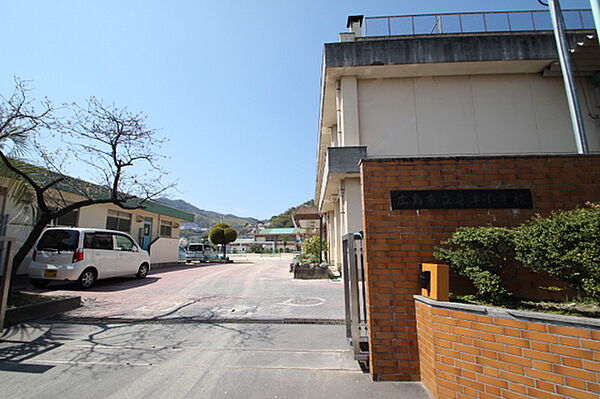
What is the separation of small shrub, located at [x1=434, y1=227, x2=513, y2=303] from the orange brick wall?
433 millimetres

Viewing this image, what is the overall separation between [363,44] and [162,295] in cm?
1052

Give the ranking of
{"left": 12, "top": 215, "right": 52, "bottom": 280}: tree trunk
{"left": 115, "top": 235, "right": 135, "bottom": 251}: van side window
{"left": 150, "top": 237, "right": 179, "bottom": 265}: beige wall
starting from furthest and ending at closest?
{"left": 150, "top": 237, "right": 179, "bottom": 265}: beige wall
{"left": 115, "top": 235, "right": 135, "bottom": 251}: van side window
{"left": 12, "top": 215, "right": 52, "bottom": 280}: tree trunk

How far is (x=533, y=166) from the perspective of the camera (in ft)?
10.4

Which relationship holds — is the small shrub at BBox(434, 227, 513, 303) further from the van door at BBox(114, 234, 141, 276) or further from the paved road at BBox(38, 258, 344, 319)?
the van door at BBox(114, 234, 141, 276)

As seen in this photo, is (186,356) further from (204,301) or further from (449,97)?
(449,97)

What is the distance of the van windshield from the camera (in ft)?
24.8

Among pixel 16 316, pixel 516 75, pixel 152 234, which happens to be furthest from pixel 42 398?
pixel 152 234

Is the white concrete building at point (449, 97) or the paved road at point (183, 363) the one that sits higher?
the white concrete building at point (449, 97)

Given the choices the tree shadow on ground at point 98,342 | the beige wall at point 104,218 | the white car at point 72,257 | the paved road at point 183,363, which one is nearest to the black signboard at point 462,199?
the paved road at point 183,363

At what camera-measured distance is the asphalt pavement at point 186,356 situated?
2.70m

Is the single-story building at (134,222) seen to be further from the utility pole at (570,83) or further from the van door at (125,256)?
the utility pole at (570,83)

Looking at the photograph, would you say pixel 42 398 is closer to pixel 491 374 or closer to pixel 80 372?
pixel 80 372

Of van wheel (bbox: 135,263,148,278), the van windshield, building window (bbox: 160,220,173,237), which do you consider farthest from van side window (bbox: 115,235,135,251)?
building window (bbox: 160,220,173,237)

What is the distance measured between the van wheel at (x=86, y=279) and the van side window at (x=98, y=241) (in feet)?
2.33
